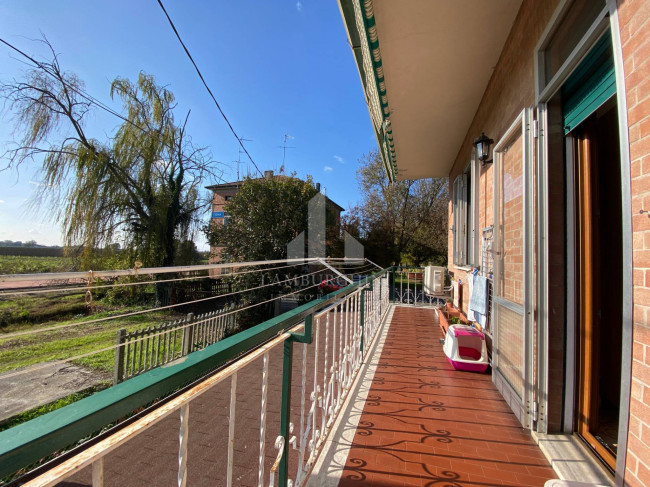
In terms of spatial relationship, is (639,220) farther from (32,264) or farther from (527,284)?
(32,264)

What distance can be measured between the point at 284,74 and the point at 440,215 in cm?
867

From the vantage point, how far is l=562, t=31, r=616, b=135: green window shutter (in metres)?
1.28

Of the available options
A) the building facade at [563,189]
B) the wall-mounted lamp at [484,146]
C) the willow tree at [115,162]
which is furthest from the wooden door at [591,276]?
the willow tree at [115,162]

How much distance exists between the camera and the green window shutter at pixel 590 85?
128 centimetres

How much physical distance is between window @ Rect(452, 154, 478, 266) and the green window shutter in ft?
6.62

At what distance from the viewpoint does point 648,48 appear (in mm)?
958

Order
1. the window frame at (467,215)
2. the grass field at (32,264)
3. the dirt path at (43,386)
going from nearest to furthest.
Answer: the window frame at (467,215) → the dirt path at (43,386) → the grass field at (32,264)

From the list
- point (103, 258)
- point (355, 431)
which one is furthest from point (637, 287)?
point (103, 258)

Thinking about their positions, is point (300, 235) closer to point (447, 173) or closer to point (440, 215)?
point (447, 173)

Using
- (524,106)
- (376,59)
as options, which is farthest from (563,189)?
(376,59)

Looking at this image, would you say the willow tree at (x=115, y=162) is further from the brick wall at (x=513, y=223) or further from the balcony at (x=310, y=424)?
the brick wall at (x=513, y=223)

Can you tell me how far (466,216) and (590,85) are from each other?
3.08 m

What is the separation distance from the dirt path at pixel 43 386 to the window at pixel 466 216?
6120mm

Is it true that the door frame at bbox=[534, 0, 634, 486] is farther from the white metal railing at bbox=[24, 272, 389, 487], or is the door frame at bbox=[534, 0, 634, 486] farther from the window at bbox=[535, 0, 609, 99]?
the white metal railing at bbox=[24, 272, 389, 487]
